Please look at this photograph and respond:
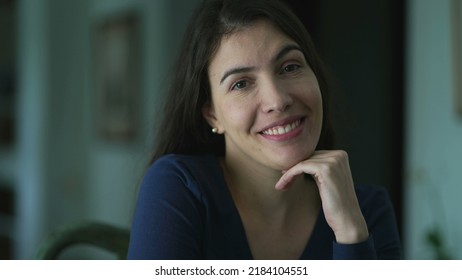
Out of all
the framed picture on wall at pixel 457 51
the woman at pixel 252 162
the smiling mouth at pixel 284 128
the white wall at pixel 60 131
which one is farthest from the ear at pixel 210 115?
the white wall at pixel 60 131

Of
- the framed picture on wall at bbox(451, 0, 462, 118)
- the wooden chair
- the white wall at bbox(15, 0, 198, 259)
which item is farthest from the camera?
the white wall at bbox(15, 0, 198, 259)

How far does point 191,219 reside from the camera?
0.82 meters

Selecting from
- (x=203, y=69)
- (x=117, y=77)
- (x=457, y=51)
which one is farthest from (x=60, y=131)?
(x=203, y=69)

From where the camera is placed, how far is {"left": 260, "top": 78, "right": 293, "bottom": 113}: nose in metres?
0.78

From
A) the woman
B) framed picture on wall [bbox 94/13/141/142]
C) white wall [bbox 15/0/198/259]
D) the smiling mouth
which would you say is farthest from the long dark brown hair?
white wall [bbox 15/0/198/259]

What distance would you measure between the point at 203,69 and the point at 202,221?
23cm

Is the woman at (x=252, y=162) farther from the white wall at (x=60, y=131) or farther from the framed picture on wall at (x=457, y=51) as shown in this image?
the white wall at (x=60, y=131)

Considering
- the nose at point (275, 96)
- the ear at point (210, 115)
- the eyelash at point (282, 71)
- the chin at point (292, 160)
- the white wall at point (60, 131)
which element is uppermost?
the eyelash at point (282, 71)

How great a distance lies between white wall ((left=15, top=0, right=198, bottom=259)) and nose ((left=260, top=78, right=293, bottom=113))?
2.42m

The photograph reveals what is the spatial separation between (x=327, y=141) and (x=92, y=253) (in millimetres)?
2619

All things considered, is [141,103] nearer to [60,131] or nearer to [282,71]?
[60,131]

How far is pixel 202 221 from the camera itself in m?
0.84

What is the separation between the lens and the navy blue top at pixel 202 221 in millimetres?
777

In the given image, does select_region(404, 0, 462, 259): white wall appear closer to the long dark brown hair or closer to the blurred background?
the blurred background
